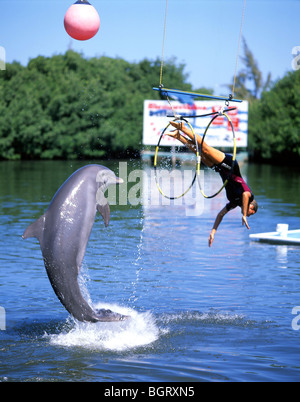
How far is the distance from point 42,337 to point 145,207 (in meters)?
19.9

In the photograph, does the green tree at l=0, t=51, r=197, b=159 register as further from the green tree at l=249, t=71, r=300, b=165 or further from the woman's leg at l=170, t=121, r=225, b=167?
the woman's leg at l=170, t=121, r=225, b=167

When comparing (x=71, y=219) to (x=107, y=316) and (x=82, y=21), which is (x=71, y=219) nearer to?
(x=107, y=316)

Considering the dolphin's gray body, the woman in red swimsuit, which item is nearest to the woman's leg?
the woman in red swimsuit

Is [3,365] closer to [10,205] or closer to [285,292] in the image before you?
[285,292]

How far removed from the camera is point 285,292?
560 inches

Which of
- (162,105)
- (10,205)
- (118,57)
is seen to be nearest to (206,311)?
(10,205)

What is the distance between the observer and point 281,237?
19.8m

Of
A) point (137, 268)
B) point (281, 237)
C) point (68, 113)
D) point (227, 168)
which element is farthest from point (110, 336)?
point (68, 113)

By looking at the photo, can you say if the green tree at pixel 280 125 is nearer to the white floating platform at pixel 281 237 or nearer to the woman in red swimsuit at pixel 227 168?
the white floating platform at pixel 281 237

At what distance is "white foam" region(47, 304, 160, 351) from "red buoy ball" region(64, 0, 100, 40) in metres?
4.95

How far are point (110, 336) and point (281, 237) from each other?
32.5 ft

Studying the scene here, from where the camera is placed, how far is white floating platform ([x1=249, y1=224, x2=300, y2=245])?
19.6 metres

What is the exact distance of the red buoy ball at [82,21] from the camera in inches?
471

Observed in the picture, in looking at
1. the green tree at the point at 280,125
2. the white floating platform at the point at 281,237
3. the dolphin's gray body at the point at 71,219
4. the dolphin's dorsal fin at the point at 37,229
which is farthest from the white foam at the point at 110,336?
the green tree at the point at 280,125
